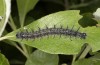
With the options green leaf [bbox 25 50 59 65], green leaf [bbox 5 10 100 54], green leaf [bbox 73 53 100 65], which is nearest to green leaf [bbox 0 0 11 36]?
green leaf [bbox 5 10 100 54]


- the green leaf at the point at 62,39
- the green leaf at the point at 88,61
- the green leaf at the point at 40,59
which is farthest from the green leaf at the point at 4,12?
the green leaf at the point at 88,61

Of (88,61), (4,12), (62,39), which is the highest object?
(4,12)

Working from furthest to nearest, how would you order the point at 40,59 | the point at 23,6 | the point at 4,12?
1. the point at 23,6
2. the point at 40,59
3. the point at 4,12

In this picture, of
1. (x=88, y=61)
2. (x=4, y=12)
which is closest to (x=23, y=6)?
(x=4, y=12)

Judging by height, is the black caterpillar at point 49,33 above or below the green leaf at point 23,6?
below

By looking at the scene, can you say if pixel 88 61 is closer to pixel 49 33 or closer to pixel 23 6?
pixel 49 33

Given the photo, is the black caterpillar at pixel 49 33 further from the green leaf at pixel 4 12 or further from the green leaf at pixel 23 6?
the green leaf at pixel 23 6

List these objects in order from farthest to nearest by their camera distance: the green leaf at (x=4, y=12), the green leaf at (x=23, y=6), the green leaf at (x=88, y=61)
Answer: the green leaf at (x=23, y=6), the green leaf at (x=88, y=61), the green leaf at (x=4, y=12)

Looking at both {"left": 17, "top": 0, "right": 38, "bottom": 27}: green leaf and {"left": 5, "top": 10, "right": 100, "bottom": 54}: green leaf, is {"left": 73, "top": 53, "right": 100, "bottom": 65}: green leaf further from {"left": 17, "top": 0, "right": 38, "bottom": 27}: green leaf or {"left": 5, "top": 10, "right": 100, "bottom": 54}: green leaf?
{"left": 17, "top": 0, "right": 38, "bottom": 27}: green leaf
